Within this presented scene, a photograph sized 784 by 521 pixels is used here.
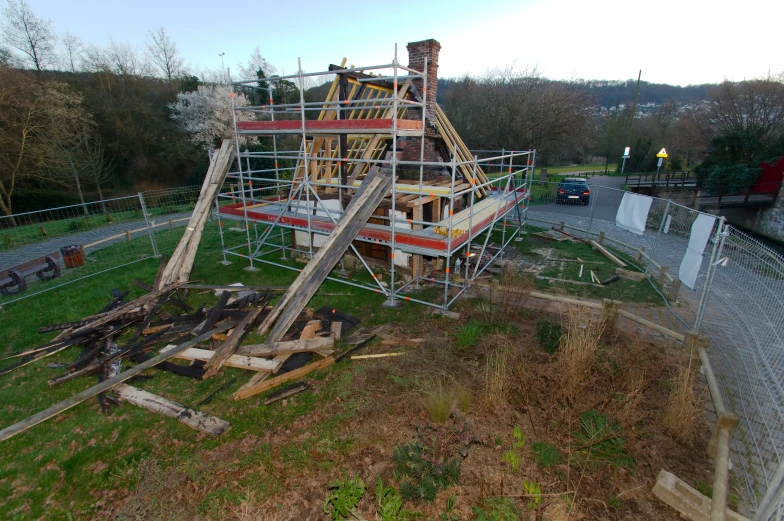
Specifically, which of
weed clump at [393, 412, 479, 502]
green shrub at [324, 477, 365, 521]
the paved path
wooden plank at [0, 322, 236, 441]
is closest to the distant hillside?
the paved path

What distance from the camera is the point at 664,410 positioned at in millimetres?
4648

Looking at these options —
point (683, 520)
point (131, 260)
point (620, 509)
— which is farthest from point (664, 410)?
point (131, 260)

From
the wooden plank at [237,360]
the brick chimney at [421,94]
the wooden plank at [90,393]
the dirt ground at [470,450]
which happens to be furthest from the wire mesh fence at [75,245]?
the brick chimney at [421,94]

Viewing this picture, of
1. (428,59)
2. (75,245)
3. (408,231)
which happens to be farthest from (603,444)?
(75,245)

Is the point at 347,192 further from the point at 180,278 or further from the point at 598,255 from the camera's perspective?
the point at 598,255

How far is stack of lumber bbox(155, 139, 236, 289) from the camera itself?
831cm

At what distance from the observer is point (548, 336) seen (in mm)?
5766

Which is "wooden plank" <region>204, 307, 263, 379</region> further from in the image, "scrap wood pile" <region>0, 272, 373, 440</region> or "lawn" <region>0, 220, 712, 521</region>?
"lawn" <region>0, 220, 712, 521</region>

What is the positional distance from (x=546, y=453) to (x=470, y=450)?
0.83 meters

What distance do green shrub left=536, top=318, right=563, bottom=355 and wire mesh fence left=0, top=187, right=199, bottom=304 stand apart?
10.3m

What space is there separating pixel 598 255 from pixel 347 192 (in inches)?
320

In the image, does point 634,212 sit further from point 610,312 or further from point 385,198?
point 385,198

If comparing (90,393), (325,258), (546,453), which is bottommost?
(90,393)

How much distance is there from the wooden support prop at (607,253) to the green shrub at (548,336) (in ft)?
19.0
